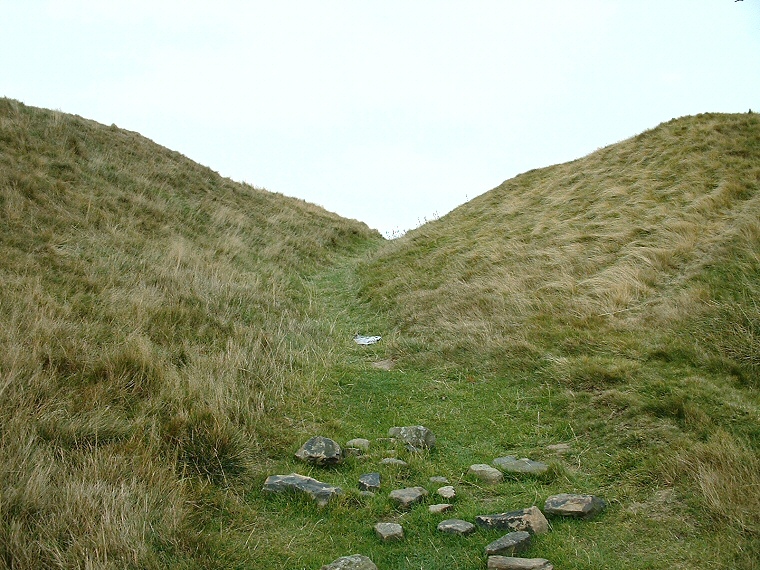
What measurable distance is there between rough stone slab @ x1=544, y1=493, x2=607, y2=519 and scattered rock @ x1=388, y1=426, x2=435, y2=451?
1530 mm

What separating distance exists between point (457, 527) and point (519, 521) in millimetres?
459

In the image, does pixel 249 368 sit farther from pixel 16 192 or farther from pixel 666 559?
pixel 16 192

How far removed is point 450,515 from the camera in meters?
4.28

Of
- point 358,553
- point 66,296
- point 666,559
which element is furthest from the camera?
point 66,296

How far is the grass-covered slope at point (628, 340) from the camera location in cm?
393

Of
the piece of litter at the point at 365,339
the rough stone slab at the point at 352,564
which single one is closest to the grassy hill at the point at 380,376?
the rough stone slab at the point at 352,564

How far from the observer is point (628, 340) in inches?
275

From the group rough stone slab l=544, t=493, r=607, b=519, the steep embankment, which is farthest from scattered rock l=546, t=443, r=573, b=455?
the steep embankment

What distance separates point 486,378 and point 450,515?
11.0 ft

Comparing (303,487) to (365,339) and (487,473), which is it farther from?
(365,339)

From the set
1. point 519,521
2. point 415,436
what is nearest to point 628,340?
point 415,436

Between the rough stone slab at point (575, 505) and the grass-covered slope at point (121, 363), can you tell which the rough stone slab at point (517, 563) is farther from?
the grass-covered slope at point (121, 363)

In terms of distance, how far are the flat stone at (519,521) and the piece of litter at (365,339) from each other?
234 inches

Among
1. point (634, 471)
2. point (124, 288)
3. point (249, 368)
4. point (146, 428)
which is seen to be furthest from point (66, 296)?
point (634, 471)
